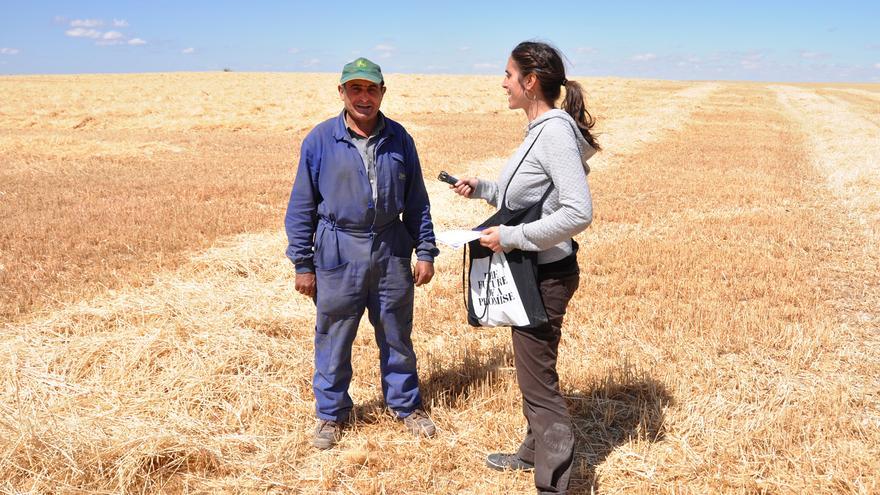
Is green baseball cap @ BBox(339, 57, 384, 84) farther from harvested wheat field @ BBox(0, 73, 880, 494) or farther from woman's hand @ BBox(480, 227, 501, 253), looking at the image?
harvested wheat field @ BBox(0, 73, 880, 494)

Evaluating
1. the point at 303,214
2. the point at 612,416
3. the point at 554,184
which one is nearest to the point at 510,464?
the point at 612,416

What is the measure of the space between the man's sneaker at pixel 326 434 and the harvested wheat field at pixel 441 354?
71 mm

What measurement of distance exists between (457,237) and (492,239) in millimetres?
210

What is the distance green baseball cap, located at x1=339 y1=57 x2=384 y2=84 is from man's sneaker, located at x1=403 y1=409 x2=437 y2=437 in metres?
2.07

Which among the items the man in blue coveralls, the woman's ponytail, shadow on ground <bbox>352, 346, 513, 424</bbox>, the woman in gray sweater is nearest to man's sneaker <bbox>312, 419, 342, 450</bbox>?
the man in blue coveralls

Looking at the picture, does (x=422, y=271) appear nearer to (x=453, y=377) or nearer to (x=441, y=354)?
(x=453, y=377)

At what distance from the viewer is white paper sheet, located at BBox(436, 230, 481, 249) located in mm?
3084

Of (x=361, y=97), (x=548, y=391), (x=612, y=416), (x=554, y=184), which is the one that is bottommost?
(x=612, y=416)

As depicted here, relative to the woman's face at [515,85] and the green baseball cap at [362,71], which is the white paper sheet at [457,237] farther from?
the green baseball cap at [362,71]

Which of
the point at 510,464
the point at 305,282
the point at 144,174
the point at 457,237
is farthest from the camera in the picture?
the point at 144,174

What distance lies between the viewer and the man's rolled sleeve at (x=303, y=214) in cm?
362

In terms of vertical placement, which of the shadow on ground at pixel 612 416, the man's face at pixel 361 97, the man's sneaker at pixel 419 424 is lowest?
the shadow on ground at pixel 612 416

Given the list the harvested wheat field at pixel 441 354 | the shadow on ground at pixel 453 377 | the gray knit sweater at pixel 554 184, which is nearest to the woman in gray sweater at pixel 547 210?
the gray knit sweater at pixel 554 184

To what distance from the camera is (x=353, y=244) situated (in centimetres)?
365
